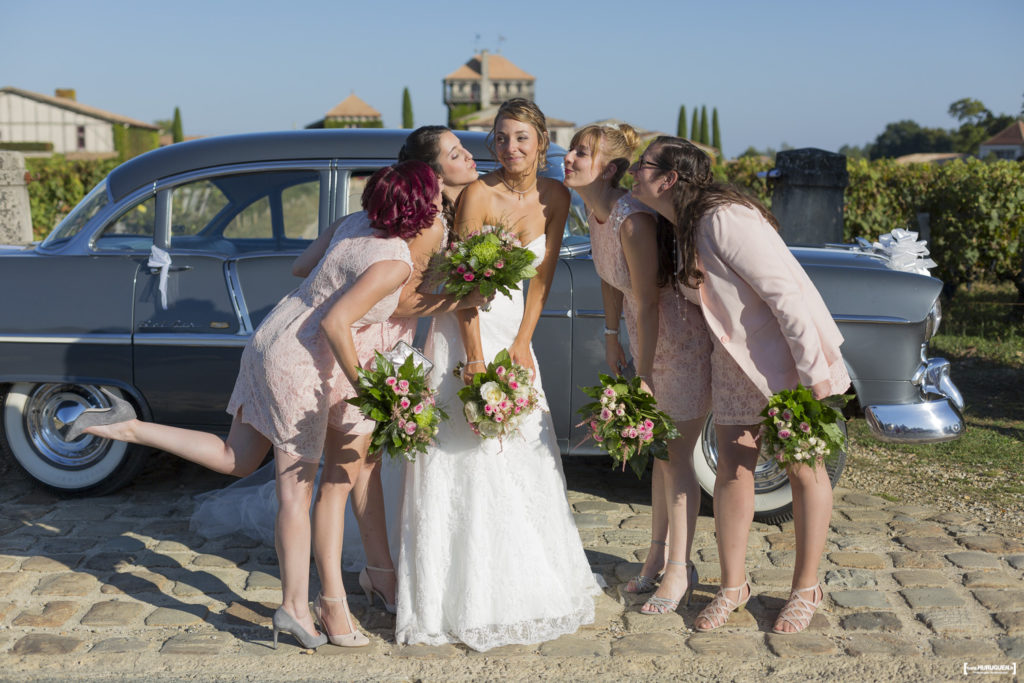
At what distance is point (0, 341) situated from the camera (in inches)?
192

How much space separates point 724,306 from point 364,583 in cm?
185

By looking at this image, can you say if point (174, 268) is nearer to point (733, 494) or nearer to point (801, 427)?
point (733, 494)

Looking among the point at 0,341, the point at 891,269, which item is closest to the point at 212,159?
the point at 0,341

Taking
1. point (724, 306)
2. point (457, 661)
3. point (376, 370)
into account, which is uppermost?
point (724, 306)

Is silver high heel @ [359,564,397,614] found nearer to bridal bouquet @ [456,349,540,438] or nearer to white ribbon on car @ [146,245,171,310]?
bridal bouquet @ [456,349,540,438]

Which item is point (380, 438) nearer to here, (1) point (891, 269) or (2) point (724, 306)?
(2) point (724, 306)

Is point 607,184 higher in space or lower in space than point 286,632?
higher

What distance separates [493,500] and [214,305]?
6.87ft

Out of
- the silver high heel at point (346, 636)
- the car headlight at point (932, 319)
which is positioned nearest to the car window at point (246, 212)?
the silver high heel at point (346, 636)

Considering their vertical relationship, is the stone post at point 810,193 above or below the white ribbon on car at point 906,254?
above

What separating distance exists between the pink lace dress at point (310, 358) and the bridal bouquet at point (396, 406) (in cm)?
17

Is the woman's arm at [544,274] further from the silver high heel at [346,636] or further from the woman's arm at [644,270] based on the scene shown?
the silver high heel at [346,636]

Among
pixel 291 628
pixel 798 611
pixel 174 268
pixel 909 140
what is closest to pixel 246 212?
pixel 174 268

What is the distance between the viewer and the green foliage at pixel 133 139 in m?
75.2
